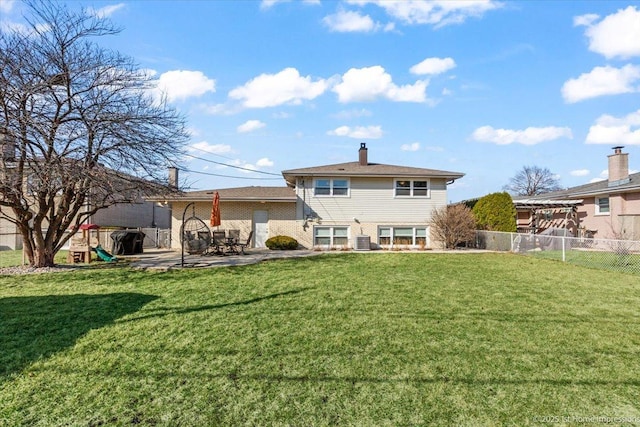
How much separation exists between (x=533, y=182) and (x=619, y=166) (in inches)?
1283

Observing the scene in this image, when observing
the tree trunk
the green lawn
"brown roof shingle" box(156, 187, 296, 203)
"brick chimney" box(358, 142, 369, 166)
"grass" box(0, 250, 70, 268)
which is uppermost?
"brick chimney" box(358, 142, 369, 166)

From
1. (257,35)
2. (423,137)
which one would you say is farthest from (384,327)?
(423,137)

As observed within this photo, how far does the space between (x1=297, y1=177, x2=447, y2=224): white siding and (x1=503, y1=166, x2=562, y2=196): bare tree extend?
35788mm

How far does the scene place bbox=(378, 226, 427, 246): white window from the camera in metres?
17.9

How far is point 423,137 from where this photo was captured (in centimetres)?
2059

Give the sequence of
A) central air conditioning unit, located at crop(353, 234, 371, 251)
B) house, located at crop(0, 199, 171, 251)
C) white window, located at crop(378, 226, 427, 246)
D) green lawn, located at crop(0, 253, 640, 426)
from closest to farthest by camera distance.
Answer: green lawn, located at crop(0, 253, 640, 426) < central air conditioning unit, located at crop(353, 234, 371, 251) < white window, located at crop(378, 226, 427, 246) < house, located at crop(0, 199, 171, 251)

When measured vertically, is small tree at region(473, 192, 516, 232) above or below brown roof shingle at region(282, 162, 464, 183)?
below

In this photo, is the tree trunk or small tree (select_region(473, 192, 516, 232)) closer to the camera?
the tree trunk

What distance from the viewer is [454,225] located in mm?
16953

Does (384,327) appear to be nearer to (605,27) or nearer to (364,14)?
(364,14)

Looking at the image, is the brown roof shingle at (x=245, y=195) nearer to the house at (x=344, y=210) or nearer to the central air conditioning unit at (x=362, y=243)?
the house at (x=344, y=210)

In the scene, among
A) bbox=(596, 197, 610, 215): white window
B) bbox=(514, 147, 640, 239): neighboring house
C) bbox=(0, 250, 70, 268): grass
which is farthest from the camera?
bbox=(596, 197, 610, 215): white window

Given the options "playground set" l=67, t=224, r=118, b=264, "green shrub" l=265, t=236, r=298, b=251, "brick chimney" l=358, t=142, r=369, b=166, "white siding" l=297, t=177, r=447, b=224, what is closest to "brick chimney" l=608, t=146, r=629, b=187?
"white siding" l=297, t=177, r=447, b=224

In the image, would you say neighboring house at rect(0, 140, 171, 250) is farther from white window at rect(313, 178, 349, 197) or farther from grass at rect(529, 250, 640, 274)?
grass at rect(529, 250, 640, 274)
